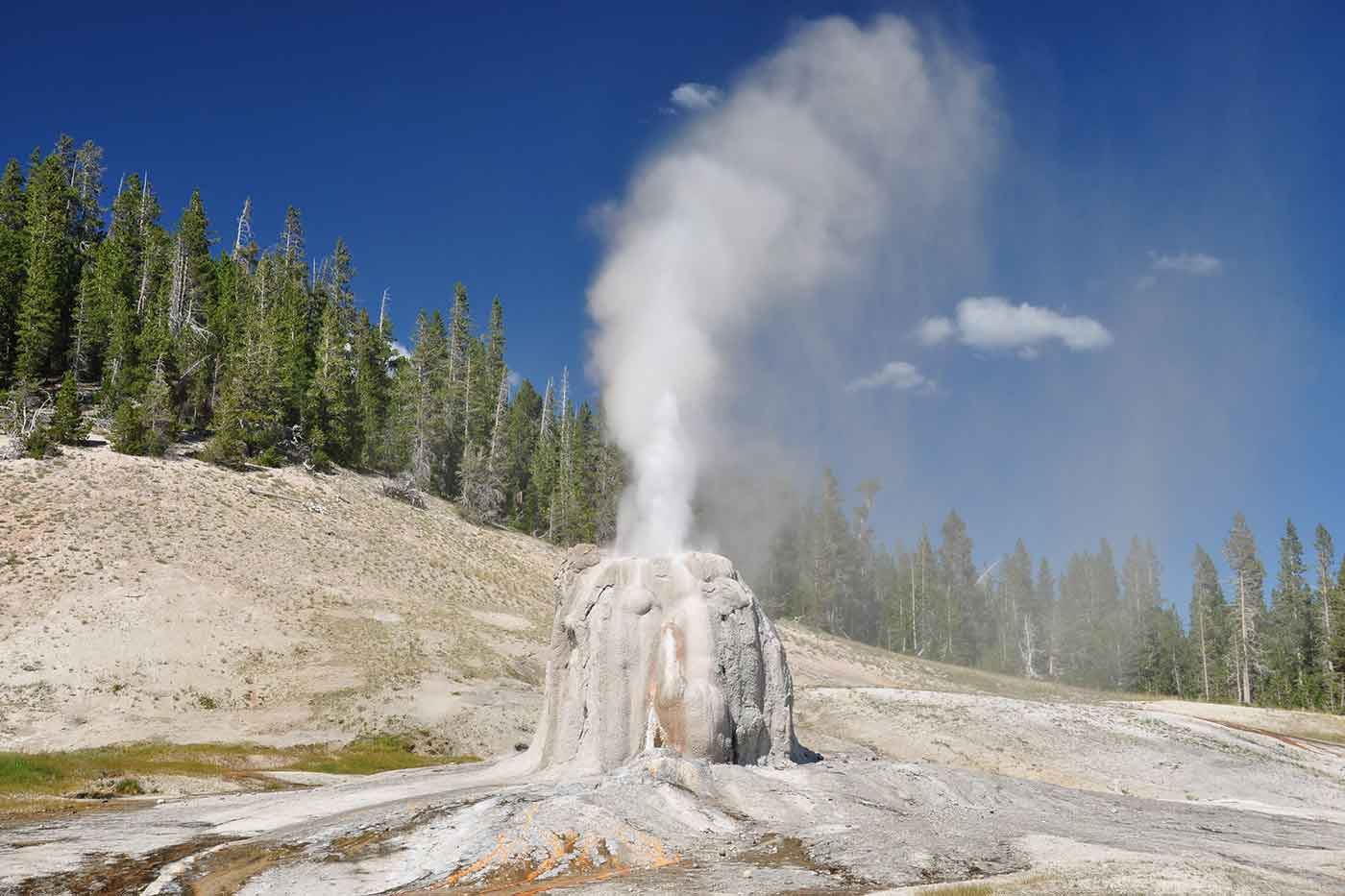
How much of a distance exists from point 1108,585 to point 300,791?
115736 millimetres

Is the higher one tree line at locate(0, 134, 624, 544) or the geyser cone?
tree line at locate(0, 134, 624, 544)

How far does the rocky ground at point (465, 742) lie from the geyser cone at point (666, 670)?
1.89 m

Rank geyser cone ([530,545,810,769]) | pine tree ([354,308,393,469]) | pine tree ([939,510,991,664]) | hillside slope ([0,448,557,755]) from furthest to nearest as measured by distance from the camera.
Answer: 1. pine tree ([939,510,991,664])
2. pine tree ([354,308,393,469])
3. hillside slope ([0,448,557,755])
4. geyser cone ([530,545,810,769])

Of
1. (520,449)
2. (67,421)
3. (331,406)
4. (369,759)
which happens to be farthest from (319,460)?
(369,759)

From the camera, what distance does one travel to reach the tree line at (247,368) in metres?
68.9

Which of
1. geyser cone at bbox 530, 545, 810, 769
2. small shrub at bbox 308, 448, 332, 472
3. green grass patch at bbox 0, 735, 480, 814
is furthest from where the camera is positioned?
small shrub at bbox 308, 448, 332, 472

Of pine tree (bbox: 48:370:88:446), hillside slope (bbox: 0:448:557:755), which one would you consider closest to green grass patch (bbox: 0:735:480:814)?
hillside slope (bbox: 0:448:557:755)

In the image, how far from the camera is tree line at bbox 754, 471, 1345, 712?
89.4 metres

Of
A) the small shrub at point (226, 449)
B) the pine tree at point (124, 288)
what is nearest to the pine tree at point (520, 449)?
the small shrub at point (226, 449)

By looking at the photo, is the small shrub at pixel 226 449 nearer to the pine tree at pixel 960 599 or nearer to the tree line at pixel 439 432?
the tree line at pixel 439 432

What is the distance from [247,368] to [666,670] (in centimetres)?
5789

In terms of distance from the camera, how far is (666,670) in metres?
25.0

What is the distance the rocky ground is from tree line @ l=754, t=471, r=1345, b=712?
20684 millimetres

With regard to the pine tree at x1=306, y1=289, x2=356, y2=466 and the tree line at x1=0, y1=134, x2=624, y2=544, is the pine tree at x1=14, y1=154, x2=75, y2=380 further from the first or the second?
the pine tree at x1=306, y1=289, x2=356, y2=466
